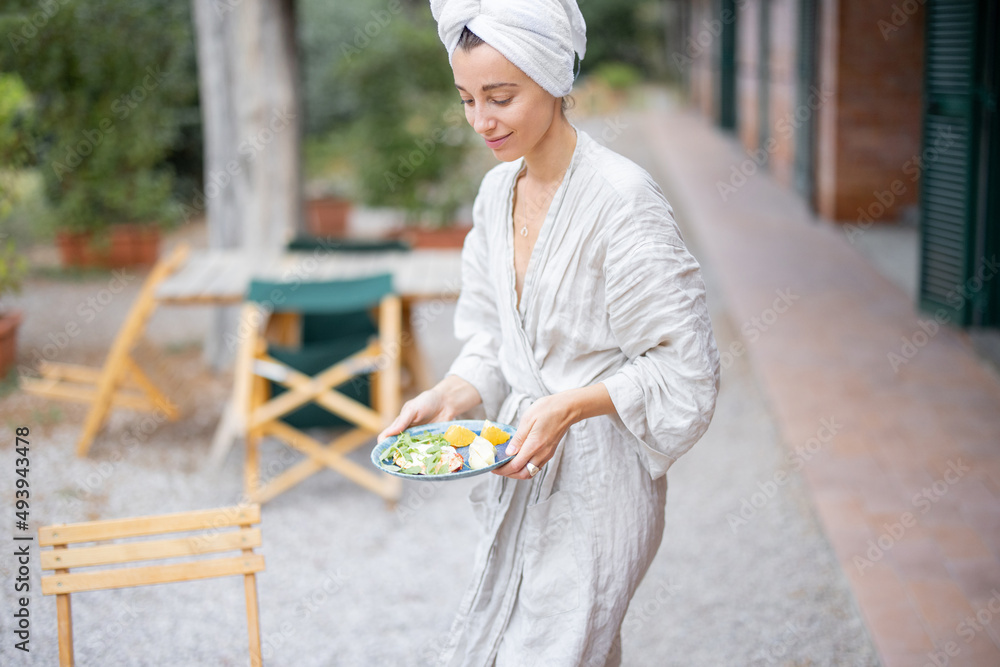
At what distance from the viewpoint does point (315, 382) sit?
4355 mm

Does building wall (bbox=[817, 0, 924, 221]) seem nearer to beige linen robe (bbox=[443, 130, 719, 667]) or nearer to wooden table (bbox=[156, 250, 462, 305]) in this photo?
wooden table (bbox=[156, 250, 462, 305])

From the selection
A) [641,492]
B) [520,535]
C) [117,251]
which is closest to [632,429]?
[641,492]

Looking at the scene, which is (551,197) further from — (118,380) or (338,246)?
(118,380)

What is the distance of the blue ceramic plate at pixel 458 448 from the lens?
5.47ft

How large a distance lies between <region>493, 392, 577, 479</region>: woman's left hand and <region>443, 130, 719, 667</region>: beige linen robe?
0.11 m

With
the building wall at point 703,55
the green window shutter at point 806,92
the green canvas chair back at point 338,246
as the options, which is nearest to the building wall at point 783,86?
the green window shutter at point 806,92

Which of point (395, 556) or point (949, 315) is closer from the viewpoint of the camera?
point (395, 556)

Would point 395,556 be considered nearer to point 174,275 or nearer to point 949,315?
point 174,275

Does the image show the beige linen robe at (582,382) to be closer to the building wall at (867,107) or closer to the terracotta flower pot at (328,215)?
the building wall at (867,107)

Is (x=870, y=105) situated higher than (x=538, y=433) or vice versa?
(x=870, y=105)

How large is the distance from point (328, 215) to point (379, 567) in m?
6.92

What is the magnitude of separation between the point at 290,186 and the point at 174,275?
5.72 feet

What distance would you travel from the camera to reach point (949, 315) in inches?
227

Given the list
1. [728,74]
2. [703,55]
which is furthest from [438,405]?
[703,55]
